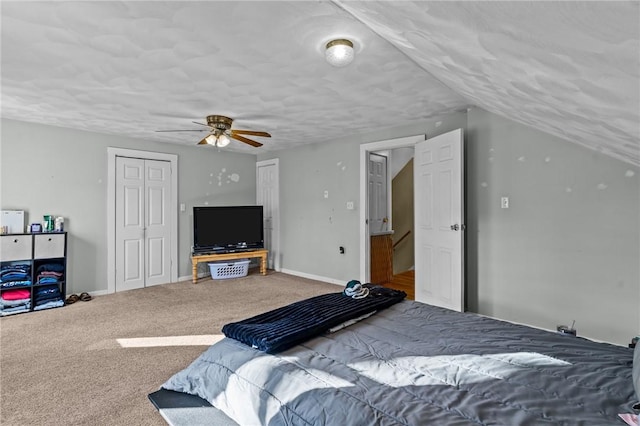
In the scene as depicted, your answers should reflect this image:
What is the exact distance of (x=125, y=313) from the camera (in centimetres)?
381

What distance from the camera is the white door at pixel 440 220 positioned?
3502 mm

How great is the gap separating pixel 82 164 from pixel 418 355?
193 inches

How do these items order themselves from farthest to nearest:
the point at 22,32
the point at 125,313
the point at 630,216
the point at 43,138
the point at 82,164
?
the point at 82,164 < the point at 43,138 < the point at 125,313 < the point at 630,216 < the point at 22,32

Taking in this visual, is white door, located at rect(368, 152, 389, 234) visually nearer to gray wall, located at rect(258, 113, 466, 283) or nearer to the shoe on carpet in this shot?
gray wall, located at rect(258, 113, 466, 283)

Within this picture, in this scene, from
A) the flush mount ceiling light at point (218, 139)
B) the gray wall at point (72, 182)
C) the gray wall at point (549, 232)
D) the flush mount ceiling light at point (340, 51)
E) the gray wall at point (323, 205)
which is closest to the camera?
the flush mount ceiling light at point (340, 51)

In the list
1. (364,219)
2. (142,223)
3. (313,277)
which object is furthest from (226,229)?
(364,219)

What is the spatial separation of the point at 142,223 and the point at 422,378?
4873 millimetres

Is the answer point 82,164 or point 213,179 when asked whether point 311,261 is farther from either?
point 82,164

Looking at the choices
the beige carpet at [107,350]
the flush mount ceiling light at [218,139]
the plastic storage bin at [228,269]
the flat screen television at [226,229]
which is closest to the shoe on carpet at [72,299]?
the beige carpet at [107,350]

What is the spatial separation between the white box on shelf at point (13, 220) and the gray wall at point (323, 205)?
359cm

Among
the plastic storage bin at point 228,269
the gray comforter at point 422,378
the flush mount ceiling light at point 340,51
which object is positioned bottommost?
the plastic storage bin at point 228,269

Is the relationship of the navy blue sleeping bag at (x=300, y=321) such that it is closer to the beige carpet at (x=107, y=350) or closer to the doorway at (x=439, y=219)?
the beige carpet at (x=107, y=350)

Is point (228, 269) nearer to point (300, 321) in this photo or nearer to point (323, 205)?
point (323, 205)

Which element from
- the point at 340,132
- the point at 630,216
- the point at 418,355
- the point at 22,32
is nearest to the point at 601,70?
the point at 418,355
